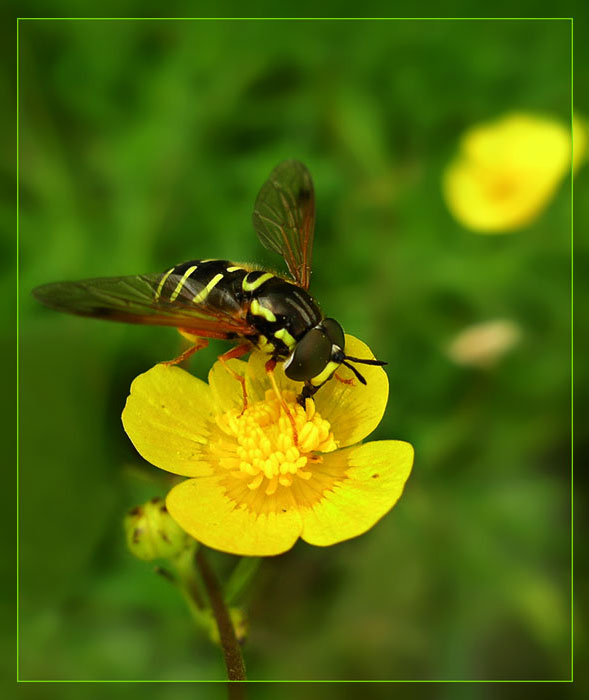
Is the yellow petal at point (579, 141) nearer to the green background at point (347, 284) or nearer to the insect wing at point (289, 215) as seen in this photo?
the green background at point (347, 284)

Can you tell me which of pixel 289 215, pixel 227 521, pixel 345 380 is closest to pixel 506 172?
pixel 289 215

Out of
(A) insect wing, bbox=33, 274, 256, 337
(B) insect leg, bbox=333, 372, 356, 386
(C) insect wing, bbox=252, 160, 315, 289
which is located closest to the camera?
(A) insect wing, bbox=33, 274, 256, 337

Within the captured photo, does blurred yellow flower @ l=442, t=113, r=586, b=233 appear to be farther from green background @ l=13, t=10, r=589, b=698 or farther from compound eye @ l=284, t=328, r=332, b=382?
compound eye @ l=284, t=328, r=332, b=382

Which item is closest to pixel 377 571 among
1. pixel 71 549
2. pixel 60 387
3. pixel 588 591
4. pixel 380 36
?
pixel 588 591

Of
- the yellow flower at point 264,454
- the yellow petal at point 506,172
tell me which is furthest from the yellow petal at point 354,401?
the yellow petal at point 506,172

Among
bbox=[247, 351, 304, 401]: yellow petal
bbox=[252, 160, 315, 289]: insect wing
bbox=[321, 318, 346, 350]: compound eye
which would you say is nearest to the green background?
bbox=[252, 160, 315, 289]: insect wing

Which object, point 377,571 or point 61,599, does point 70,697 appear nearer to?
point 61,599

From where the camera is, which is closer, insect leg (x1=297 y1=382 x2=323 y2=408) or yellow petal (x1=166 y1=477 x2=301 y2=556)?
yellow petal (x1=166 y1=477 x2=301 y2=556)
